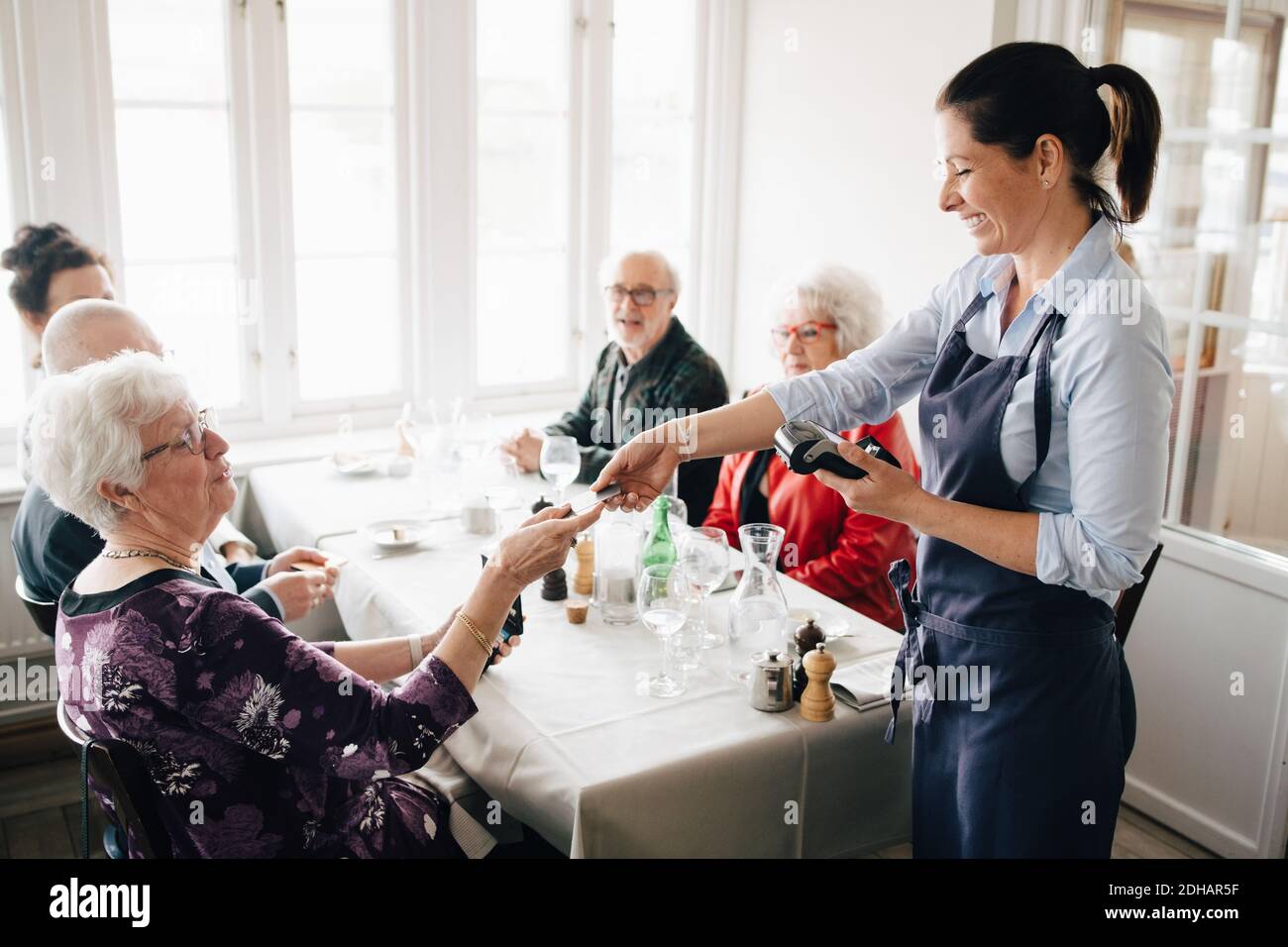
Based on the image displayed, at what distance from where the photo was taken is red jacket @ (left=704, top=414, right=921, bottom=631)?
2.68 meters

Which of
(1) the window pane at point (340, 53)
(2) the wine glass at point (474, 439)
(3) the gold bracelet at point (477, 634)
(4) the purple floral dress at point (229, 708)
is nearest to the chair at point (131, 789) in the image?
(4) the purple floral dress at point (229, 708)

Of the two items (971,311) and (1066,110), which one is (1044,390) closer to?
(971,311)

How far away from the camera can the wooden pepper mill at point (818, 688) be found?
6.09 ft

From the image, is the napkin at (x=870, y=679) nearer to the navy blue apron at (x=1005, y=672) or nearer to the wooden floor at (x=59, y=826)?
the navy blue apron at (x=1005, y=672)

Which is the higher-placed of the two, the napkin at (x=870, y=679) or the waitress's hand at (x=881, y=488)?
the waitress's hand at (x=881, y=488)

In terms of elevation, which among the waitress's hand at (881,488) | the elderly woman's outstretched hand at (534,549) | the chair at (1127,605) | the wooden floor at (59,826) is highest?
the waitress's hand at (881,488)

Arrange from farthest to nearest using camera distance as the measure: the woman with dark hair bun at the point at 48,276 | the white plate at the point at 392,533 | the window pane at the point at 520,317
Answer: the window pane at the point at 520,317, the woman with dark hair bun at the point at 48,276, the white plate at the point at 392,533

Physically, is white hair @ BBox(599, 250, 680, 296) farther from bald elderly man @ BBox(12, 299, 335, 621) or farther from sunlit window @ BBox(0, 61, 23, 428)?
sunlit window @ BBox(0, 61, 23, 428)

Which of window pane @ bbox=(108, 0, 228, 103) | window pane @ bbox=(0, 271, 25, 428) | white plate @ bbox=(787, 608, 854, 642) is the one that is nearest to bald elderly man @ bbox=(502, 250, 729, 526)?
white plate @ bbox=(787, 608, 854, 642)

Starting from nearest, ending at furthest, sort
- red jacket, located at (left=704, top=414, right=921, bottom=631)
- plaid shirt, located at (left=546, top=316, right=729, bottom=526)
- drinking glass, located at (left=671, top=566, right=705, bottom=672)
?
drinking glass, located at (left=671, top=566, right=705, bottom=672)
red jacket, located at (left=704, top=414, right=921, bottom=631)
plaid shirt, located at (left=546, top=316, right=729, bottom=526)

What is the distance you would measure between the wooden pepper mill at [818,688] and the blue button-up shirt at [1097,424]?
1.41 ft

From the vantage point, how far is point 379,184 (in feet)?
13.5

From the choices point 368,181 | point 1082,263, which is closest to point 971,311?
point 1082,263

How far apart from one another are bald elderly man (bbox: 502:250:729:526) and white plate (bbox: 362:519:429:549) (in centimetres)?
63
